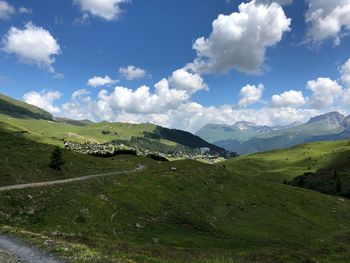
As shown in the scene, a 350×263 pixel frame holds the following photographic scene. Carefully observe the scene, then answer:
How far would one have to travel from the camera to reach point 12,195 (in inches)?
2240

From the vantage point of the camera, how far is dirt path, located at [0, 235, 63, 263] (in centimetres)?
2727

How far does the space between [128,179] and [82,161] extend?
1758 inches

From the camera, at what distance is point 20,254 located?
29.5 metres

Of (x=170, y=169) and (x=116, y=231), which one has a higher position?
(x=170, y=169)

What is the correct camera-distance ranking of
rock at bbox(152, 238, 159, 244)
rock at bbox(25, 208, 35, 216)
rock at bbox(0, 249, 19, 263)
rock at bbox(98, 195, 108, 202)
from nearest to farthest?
rock at bbox(0, 249, 19, 263) < rock at bbox(25, 208, 35, 216) < rock at bbox(152, 238, 159, 244) < rock at bbox(98, 195, 108, 202)

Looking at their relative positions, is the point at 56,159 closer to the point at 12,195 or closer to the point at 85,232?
the point at 12,195

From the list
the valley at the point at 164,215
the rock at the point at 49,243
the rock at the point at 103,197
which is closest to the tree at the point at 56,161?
the valley at the point at 164,215

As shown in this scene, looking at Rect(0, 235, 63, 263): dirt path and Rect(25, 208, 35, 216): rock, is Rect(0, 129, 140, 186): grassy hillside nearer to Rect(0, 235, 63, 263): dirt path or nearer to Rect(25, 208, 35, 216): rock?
Rect(25, 208, 35, 216): rock

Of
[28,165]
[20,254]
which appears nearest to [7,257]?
[20,254]

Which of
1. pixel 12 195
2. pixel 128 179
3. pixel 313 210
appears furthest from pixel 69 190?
pixel 313 210

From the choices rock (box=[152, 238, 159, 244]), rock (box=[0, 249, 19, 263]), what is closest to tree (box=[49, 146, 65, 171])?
rock (box=[152, 238, 159, 244])

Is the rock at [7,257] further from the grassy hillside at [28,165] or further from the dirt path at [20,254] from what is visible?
the grassy hillside at [28,165]

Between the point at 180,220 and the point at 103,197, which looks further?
the point at 180,220

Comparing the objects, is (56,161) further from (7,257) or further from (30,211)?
(7,257)
